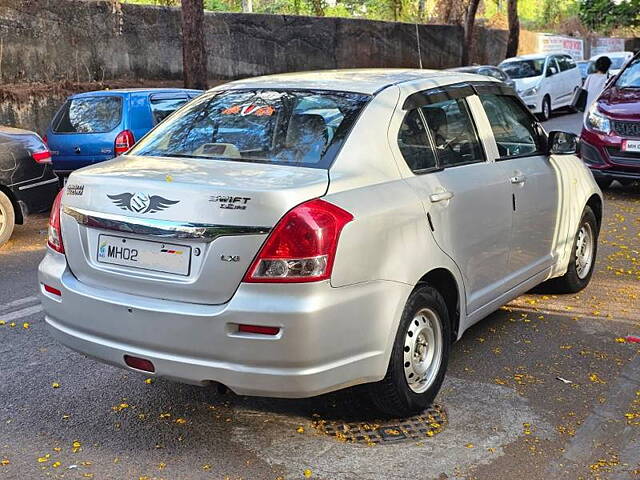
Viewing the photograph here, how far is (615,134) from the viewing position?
417 inches

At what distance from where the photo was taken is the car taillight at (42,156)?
8.91 metres

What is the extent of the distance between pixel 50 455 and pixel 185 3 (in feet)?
39.6

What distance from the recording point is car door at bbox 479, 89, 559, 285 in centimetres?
515

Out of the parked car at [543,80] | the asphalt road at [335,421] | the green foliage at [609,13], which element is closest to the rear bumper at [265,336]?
the asphalt road at [335,421]

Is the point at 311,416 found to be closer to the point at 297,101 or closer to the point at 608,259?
the point at 297,101

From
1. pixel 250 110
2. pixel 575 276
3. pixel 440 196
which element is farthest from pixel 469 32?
pixel 440 196

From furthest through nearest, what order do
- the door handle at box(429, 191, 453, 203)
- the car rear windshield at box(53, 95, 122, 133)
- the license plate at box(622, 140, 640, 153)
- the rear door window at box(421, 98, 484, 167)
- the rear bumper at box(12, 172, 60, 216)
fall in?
the license plate at box(622, 140, 640, 153), the car rear windshield at box(53, 95, 122, 133), the rear bumper at box(12, 172, 60, 216), the rear door window at box(421, 98, 484, 167), the door handle at box(429, 191, 453, 203)

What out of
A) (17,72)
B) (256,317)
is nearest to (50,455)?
(256,317)

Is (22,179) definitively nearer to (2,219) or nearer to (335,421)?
(2,219)

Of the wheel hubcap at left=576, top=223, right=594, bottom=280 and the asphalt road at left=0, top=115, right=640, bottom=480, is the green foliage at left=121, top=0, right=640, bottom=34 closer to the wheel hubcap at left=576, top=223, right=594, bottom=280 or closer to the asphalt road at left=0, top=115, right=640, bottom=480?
the wheel hubcap at left=576, top=223, right=594, bottom=280

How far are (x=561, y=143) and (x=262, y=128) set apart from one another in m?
2.54

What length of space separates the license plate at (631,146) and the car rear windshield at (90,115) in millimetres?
6579

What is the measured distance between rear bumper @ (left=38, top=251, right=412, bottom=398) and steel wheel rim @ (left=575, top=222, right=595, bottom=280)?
3080 mm

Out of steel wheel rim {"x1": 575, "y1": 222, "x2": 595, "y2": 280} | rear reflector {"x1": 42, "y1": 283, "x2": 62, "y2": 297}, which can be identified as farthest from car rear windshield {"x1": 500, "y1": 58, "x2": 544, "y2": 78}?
rear reflector {"x1": 42, "y1": 283, "x2": 62, "y2": 297}
